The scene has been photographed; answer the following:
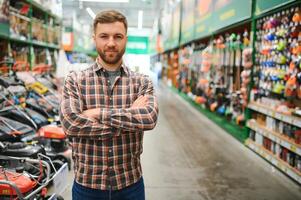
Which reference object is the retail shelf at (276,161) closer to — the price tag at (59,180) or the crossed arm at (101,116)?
the price tag at (59,180)

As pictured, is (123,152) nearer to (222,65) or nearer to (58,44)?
(222,65)

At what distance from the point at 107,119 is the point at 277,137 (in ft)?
Result: 12.3

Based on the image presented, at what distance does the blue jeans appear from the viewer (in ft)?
6.14

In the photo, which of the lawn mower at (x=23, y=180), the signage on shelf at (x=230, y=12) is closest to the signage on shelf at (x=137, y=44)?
the signage on shelf at (x=230, y=12)

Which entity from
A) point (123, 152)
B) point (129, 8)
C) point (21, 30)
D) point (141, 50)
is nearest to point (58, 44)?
point (21, 30)

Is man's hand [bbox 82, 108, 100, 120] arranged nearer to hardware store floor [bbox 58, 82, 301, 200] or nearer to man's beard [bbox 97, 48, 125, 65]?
man's beard [bbox 97, 48, 125, 65]

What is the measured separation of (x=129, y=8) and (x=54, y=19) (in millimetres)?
12942

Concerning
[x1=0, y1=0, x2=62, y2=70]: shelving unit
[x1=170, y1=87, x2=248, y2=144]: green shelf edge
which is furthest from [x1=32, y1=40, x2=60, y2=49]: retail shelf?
[x1=170, y1=87, x2=248, y2=144]: green shelf edge

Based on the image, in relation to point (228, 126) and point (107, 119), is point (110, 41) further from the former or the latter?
point (228, 126)

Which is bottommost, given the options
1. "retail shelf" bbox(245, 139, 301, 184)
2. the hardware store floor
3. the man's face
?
the hardware store floor

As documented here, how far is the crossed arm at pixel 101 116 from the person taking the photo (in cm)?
185

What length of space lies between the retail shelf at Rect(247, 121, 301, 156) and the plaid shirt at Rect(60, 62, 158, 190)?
308cm

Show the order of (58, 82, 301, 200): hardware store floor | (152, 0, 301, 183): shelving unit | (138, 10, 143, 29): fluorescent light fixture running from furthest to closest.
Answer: (138, 10, 143, 29): fluorescent light fixture < (152, 0, 301, 183): shelving unit < (58, 82, 301, 200): hardware store floor

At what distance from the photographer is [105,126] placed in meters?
1.85
